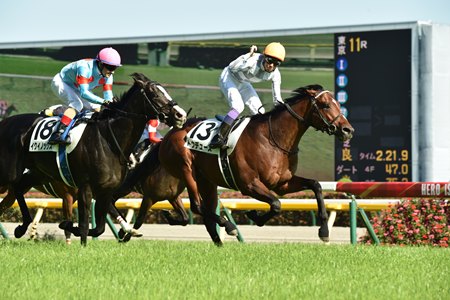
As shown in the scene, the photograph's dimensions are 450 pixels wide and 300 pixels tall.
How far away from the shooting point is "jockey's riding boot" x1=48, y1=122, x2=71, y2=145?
8.66m

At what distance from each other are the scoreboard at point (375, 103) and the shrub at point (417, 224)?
7.54 metres

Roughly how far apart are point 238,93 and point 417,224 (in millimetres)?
2319

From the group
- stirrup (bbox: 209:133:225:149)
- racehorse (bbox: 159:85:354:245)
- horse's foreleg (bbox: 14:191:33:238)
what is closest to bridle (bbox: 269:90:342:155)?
racehorse (bbox: 159:85:354:245)

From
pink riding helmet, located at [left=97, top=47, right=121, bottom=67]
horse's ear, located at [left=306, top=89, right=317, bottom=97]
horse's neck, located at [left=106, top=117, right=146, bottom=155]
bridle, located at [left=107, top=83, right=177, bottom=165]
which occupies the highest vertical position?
pink riding helmet, located at [left=97, top=47, right=121, bottom=67]

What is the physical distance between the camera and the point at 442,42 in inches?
751

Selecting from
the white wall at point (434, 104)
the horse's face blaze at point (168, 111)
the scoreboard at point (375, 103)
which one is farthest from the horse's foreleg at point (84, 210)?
the white wall at point (434, 104)

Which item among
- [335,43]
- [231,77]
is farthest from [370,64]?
[231,77]

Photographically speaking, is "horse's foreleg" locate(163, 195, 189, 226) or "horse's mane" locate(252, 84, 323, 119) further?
"horse's foreleg" locate(163, 195, 189, 226)

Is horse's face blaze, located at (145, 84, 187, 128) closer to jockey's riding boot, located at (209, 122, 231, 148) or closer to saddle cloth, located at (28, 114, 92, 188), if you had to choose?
jockey's riding boot, located at (209, 122, 231, 148)

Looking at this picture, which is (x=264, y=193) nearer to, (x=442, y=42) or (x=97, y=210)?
(x=97, y=210)

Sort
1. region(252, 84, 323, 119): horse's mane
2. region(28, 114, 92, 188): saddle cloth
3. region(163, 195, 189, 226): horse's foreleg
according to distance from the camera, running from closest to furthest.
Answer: region(28, 114, 92, 188): saddle cloth < region(252, 84, 323, 119): horse's mane < region(163, 195, 189, 226): horse's foreleg

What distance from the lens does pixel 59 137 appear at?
8.70m

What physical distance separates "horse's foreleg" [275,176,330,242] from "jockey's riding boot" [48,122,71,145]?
1898mm

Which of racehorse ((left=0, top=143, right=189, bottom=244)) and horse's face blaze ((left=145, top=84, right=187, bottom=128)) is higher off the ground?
horse's face blaze ((left=145, top=84, right=187, bottom=128))
